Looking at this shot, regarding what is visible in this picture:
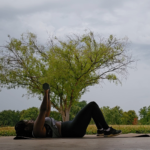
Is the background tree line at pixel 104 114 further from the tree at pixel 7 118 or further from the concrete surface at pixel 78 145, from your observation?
the concrete surface at pixel 78 145

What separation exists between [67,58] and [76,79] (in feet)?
5.84

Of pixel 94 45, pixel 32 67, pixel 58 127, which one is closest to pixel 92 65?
pixel 94 45

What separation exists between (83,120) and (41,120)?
0.85 metres

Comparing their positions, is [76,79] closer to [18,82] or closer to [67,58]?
[67,58]

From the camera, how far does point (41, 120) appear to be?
4.22 metres

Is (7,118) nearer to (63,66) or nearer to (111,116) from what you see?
(111,116)

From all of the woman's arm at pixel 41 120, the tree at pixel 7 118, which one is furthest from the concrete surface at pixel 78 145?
the tree at pixel 7 118

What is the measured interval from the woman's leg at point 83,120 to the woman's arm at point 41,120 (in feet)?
1.53

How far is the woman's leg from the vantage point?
14.9 feet

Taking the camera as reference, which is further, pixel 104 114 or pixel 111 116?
pixel 111 116

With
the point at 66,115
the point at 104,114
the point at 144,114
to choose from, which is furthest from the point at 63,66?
the point at 144,114

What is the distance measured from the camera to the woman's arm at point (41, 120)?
4.16 metres

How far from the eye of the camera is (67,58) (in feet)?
58.0

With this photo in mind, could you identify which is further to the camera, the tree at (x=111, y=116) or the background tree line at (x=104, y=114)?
the tree at (x=111, y=116)
